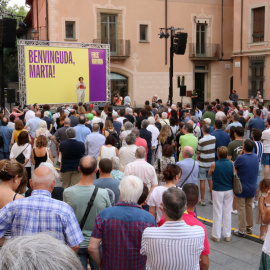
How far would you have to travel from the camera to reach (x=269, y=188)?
498 cm

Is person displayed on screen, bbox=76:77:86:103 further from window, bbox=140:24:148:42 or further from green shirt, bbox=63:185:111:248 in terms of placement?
green shirt, bbox=63:185:111:248

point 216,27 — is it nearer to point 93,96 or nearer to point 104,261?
point 93,96

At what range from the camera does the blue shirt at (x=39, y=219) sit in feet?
10.3

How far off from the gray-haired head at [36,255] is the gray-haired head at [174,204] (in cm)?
193

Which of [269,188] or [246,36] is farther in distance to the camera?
[246,36]

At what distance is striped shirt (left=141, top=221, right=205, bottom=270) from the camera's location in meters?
3.03

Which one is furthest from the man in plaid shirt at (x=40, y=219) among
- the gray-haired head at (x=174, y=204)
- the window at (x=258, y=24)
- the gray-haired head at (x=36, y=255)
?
the window at (x=258, y=24)

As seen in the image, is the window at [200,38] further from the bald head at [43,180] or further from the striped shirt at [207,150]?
the bald head at [43,180]

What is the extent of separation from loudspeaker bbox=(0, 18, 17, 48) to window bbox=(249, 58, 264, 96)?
18796 millimetres

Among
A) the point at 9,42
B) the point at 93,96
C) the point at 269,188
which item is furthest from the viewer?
the point at 93,96

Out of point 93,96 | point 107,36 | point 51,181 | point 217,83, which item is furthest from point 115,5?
point 51,181

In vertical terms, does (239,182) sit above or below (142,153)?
below

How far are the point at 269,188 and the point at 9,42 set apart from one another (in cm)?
1021

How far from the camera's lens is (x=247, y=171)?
6574 mm
